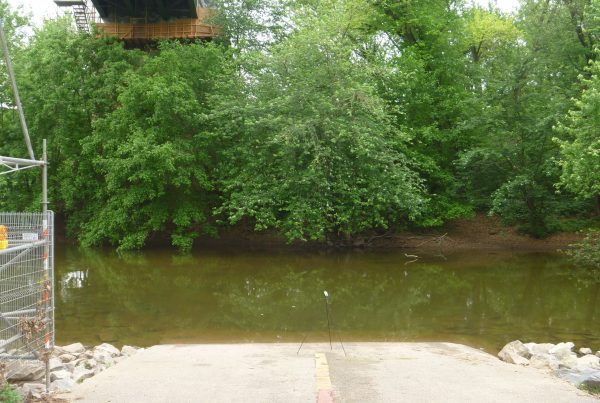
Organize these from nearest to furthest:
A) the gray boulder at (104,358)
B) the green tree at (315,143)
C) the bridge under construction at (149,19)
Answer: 1. the gray boulder at (104,358)
2. the green tree at (315,143)
3. the bridge under construction at (149,19)

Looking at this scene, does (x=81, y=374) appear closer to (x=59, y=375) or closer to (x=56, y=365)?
(x=59, y=375)

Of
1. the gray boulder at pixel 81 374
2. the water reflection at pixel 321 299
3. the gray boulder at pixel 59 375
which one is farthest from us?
the water reflection at pixel 321 299

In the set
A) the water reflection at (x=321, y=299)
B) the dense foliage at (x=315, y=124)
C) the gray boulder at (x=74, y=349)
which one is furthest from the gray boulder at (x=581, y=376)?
the dense foliage at (x=315, y=124)

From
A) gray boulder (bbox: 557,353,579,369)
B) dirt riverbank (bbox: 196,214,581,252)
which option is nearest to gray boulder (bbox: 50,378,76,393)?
gray boulder (bbox: 557,353,579,369)

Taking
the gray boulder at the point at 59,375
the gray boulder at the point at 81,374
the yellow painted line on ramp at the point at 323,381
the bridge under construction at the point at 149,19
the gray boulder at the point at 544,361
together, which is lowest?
the gray boulder at the point at 544,361

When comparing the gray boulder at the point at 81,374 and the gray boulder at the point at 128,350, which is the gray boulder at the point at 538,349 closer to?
the gray boulder at the point at 128,350

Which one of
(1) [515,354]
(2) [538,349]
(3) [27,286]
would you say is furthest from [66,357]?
(2) [538,349]

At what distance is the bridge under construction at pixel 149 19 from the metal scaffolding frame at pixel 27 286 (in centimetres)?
2523

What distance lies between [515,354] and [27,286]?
7.83m

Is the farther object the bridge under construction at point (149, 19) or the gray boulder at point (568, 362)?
the bridge under construction at point (149, 19)

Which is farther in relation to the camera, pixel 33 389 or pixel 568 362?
pixel 568 362

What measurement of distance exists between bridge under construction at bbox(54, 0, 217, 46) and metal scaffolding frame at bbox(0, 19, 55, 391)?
25.2 metres

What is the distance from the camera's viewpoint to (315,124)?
22.5 m

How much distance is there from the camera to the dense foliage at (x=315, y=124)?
22812 mm
